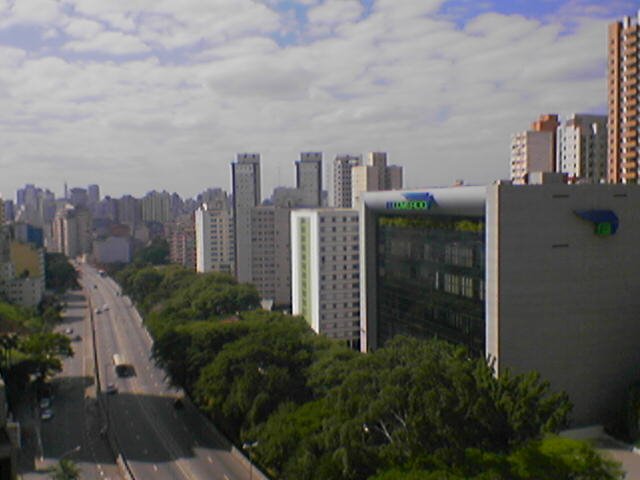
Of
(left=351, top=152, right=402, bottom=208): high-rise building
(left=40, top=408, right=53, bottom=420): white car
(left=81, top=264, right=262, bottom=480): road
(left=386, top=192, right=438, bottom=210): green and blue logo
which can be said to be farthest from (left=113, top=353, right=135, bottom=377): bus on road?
(left=351, top=152, right=402, bottom=208): high-rise building

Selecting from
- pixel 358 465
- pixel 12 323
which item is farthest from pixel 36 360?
pixel 358 465

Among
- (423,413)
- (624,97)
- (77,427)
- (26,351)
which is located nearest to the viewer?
(423,413)

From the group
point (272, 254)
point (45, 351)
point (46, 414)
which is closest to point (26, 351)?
point (45, 351)

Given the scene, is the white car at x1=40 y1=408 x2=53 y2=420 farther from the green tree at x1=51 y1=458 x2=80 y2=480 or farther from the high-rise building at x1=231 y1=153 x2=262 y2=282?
the high-rise building at x1=231 y1=153 x2=262 y2=282

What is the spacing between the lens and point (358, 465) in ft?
59.0

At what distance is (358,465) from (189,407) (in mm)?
17568

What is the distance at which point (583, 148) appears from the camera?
4653 cm

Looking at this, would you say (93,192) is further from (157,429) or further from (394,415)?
(394,415)

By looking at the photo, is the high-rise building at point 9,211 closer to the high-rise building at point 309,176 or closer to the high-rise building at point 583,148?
the high-rise building at point 309,176

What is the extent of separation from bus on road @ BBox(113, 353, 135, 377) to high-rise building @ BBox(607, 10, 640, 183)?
3331 cm

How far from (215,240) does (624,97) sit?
4990 centimetres

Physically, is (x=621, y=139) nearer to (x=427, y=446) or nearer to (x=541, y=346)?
(x=541, y=346)

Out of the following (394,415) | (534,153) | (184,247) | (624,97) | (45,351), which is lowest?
(45,351)

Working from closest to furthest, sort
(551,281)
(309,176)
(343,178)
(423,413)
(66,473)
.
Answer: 1. (423,413)
2. (66,473)
3. (551,281)
4. (343,178)
5. (309,176)
